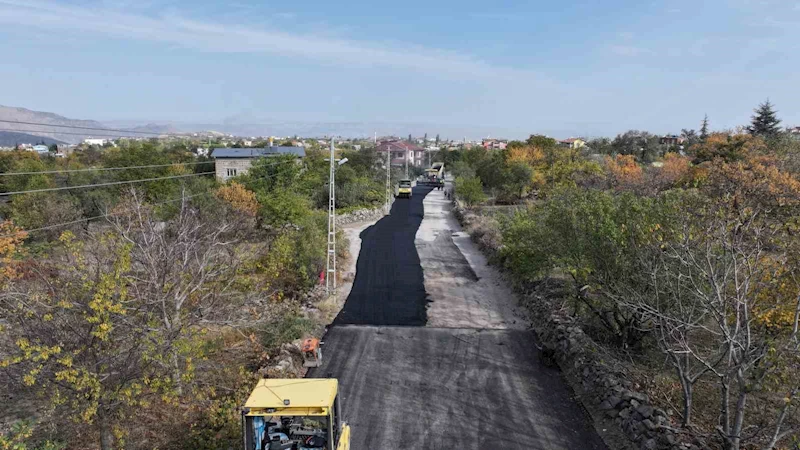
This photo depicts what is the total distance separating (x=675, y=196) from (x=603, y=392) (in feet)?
18.8

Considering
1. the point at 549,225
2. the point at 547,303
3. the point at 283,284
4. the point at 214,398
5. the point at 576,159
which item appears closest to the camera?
the point at 214,398

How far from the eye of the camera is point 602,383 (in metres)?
11.9

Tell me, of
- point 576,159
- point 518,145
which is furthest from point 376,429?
point 518,145

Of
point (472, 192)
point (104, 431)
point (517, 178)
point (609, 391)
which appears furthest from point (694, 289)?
point (517, 178)

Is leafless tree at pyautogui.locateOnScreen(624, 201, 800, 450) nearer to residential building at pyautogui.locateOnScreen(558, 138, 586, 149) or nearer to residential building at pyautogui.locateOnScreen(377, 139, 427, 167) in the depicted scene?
residential building at pyautogui.locateOnScreen(558, 138, 586, 149)

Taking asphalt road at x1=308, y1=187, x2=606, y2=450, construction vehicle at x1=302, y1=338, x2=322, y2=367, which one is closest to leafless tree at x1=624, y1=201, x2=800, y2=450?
asphalt road at x1=308, y1=187, x2=606, y2=450

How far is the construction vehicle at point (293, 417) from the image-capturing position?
7652mm

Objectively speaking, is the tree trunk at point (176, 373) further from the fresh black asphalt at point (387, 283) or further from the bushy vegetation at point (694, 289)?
the bushy vegetation at point (694, 289)

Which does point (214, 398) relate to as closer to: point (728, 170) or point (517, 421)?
point (517, 421)

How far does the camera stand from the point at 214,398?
11.5 meters

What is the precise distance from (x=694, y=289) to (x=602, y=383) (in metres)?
3.35

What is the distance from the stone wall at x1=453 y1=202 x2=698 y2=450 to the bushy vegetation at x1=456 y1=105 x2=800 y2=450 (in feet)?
2.02

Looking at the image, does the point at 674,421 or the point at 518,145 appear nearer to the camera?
the point at 674,421

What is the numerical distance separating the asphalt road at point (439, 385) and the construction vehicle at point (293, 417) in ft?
7.85
